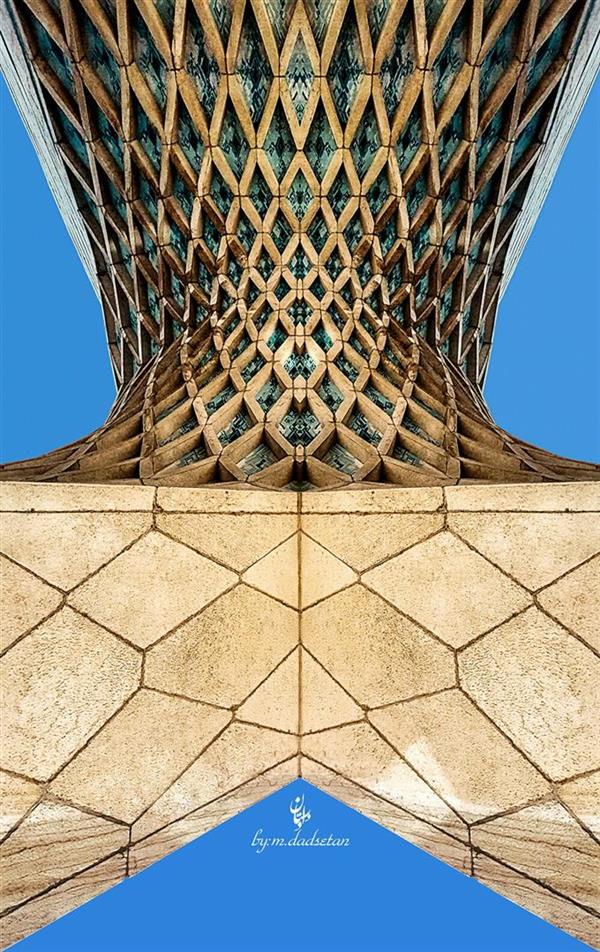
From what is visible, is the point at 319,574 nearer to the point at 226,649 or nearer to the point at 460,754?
the point at 226,649

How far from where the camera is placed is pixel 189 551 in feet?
10.1

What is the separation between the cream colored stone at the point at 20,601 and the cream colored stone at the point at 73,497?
258 mm

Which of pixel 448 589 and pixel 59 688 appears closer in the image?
pixel 59 688

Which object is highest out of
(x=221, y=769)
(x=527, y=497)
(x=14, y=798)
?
(x=527, y=497)

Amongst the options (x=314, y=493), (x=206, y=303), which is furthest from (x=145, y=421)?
(x=314, y=493)

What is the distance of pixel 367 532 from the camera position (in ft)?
10.5

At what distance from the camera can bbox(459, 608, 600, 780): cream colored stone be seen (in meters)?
2.64

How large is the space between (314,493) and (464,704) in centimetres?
106

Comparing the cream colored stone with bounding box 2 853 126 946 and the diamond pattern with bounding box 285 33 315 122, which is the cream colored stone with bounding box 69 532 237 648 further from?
the diamond pattern with bounding box 285 33 315 122

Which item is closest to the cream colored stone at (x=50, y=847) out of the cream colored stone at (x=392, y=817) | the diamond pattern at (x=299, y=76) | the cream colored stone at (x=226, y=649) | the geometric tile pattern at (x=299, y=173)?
the cream colored stone at (x=226, y=649)

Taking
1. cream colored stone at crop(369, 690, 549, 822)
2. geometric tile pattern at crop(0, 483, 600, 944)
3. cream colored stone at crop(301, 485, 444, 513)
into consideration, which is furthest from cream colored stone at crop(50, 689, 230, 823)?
cream colored stone at crop(301, 485, 444, 513)

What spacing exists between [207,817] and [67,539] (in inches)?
45.8

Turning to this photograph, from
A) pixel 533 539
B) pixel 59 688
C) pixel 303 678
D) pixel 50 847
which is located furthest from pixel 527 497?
pixel 50 847

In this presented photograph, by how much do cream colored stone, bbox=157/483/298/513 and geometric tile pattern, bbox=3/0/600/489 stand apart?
1661mm
